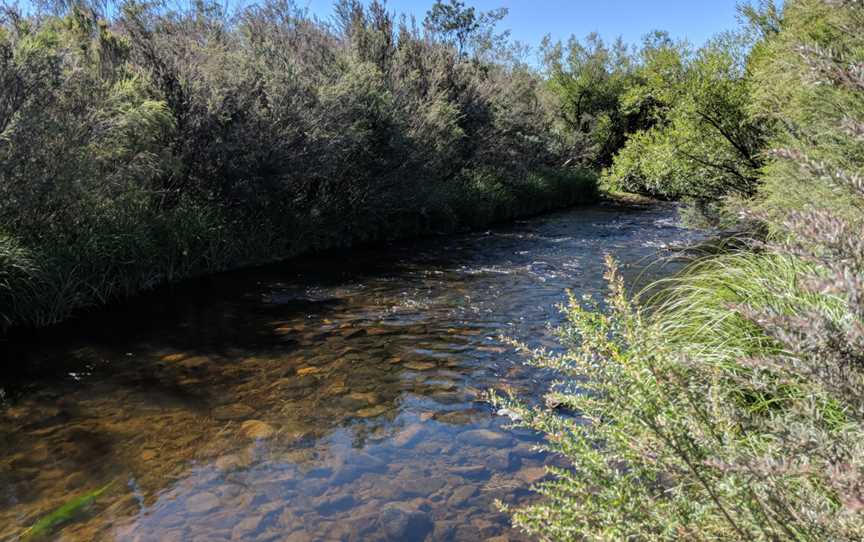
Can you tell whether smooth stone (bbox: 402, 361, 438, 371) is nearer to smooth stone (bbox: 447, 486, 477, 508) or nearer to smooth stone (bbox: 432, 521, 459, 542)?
smooth stone (bbox: 447, 486, 477, 508)

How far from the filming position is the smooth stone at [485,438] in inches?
197

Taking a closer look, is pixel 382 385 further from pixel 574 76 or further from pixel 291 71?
pixel 574 76

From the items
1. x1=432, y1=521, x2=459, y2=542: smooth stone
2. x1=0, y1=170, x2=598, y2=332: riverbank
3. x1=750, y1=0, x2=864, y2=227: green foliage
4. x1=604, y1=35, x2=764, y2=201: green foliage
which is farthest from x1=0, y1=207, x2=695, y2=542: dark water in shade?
x1=604, y1=35, x2=764, y2=201: green foliage

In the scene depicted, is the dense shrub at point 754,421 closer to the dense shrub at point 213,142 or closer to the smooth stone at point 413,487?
the smooth stone at point 413,487

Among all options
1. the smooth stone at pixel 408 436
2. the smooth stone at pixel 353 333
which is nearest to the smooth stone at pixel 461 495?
the smooth stone at pixel 408 436

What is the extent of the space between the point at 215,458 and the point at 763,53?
14200 millimetres

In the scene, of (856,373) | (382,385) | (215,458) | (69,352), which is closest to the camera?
(856,373)

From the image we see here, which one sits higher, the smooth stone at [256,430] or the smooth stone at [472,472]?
the smooth stone at [256,430]

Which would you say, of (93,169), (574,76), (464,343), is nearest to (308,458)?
(464,343)

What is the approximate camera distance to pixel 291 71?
519 inches

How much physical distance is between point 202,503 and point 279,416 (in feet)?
4.64

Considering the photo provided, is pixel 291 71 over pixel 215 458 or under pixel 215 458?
over

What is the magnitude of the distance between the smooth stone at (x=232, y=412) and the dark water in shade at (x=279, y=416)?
35mm

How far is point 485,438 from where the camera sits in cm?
513
